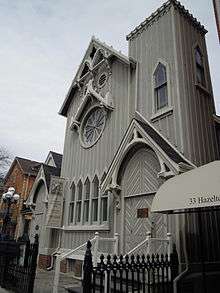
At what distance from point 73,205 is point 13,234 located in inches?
611

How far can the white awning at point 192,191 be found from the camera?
5.77 metres

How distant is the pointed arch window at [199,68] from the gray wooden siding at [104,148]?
3.27 m

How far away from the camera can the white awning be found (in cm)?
577

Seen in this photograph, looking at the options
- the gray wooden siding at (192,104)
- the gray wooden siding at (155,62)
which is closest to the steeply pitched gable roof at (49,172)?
the gray wooden siding at (155,62)

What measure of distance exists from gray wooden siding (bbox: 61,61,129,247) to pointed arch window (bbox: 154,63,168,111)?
1.62m

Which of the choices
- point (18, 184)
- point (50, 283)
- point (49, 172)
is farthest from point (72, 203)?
point (18, 184)

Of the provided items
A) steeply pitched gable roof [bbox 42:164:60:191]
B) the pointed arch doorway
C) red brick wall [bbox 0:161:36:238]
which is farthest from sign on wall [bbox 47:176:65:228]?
red brick wall [bbox 0:161:36:238]

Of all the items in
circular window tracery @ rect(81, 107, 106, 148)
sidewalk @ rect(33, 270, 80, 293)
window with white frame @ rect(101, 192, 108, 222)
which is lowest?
sidewalk @ rect(33, 270, 80, 293)

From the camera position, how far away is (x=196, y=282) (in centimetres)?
770

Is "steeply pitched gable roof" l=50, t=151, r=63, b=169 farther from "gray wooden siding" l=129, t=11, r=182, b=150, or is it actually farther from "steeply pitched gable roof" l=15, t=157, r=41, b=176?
"gray wooden siding" l=129, t=11, r=182, b=150

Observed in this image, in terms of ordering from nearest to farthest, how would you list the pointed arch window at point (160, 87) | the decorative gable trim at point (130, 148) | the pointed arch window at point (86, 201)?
1. the decorative gable trim at point (130, 148)
2. the pointed arch window at point (160, 87)
3. the pointed arch window at point (86, 201)

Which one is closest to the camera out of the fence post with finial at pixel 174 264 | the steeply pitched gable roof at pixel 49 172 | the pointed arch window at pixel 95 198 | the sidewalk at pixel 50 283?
the fence post with finial at pixel 174 264

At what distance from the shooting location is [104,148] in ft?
44.2

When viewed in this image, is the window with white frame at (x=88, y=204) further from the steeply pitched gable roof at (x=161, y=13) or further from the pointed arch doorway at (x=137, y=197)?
the steeply pitched gable roof at (x=161, y=13)
